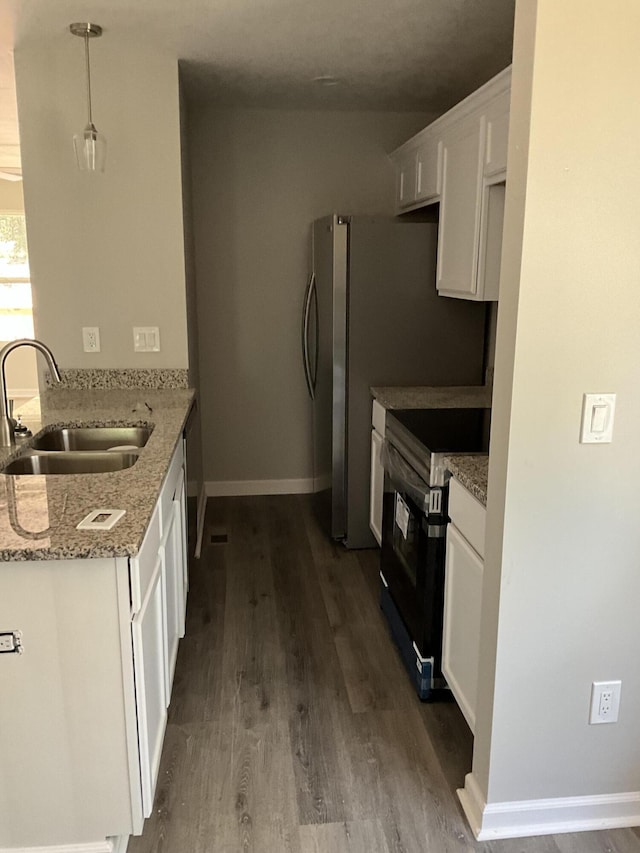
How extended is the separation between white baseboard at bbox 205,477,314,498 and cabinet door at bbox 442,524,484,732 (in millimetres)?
2387

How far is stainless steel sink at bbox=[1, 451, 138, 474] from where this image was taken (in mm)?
2330

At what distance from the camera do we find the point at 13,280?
7.80 metres

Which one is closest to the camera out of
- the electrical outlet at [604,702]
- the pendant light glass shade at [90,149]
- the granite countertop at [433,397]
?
the electrical outlet at [604,702]

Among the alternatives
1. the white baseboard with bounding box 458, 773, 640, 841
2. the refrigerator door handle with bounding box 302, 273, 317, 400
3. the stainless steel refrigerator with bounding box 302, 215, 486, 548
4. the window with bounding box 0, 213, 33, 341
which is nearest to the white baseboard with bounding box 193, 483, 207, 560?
the stainless steel refrigerator with bounding box 302, 215, 486, 548

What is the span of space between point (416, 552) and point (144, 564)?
1.10m

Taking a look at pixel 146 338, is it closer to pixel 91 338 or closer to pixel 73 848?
pixel 91 338

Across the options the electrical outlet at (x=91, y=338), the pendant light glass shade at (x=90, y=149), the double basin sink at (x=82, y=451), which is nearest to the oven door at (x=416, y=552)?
the double basin sink at (x=82, y=451)

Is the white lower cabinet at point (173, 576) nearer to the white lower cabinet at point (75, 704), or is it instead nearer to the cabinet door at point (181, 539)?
the cabinet door at point (181, 539)

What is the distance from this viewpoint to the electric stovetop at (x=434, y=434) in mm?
2281

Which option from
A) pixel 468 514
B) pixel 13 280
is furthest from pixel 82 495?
pixel 13 280

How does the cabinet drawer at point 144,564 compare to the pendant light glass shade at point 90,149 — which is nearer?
the cabinet drawer at point 144,564

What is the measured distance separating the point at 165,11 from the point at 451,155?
127cm

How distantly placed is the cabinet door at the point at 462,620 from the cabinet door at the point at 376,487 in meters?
1.10

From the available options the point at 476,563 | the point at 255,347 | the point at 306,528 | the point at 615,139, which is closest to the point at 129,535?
the point at 476,563
